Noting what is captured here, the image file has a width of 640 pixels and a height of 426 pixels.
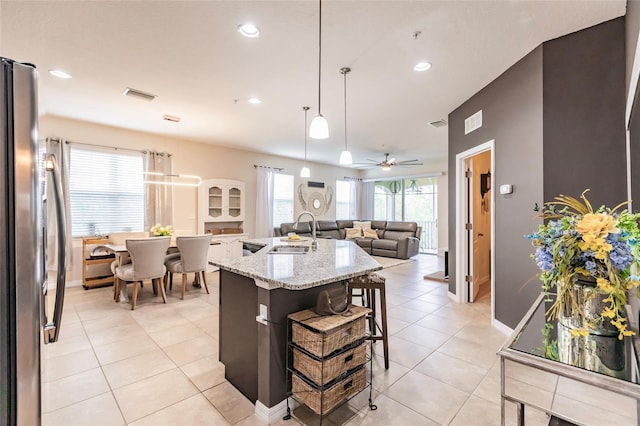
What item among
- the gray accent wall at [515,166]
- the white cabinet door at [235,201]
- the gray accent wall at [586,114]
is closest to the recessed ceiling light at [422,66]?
the gray accent wall at [515,166]

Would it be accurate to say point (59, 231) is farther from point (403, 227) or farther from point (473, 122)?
point (403, 227)

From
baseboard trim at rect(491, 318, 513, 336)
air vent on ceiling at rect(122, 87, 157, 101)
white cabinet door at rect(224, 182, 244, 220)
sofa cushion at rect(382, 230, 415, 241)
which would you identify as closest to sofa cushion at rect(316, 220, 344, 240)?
sofa cushion at rect(382, 230, 415, 241)

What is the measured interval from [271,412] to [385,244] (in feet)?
21.0

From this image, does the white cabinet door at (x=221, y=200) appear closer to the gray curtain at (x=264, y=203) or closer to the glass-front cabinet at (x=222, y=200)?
the glass-front cabinet at (x=222, y=200)

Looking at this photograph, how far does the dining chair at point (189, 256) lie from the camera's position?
164 inches

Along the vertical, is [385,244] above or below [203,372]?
above

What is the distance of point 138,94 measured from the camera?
11.8 feet

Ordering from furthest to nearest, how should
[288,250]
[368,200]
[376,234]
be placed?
[368,200]
[376,234]
[288,250]

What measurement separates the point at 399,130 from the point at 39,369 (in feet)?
17.8

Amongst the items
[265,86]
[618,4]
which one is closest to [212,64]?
[265,86]

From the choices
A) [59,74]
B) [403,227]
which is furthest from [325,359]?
[403,227]

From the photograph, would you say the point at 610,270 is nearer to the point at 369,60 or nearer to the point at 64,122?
the point at 369,60

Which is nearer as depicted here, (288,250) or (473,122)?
(288,250)

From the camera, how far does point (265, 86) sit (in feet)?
11.2
